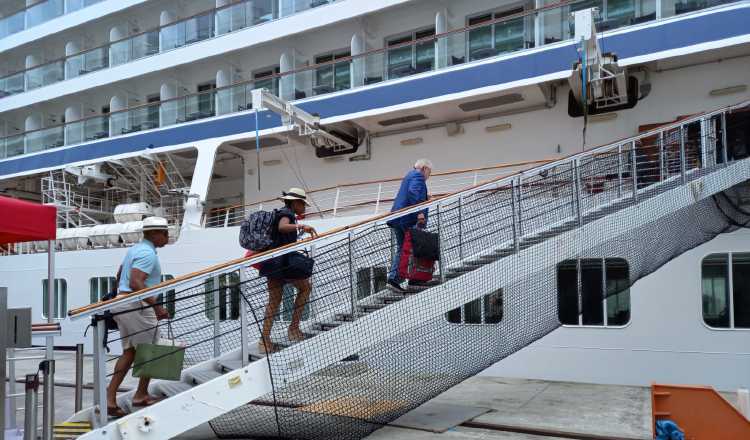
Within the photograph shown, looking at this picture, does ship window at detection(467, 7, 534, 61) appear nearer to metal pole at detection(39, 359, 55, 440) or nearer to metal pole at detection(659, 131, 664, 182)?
metal pole at detection(659, 131, 664, 182)

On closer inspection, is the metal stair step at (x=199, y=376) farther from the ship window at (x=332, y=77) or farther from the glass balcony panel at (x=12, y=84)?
the glass balcony panel at (x=12, y=84)

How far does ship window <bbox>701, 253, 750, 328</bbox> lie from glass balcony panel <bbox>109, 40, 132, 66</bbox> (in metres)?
14.3

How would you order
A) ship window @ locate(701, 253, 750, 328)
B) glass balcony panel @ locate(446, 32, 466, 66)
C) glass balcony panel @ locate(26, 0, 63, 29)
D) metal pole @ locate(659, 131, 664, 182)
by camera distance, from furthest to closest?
glass balcony panel @ locate(26, 0, 63, 29) < glass balcony panel @ locate(446, 32, 466, 66) < ship window @ locate(701, 253, 750, 328) < metal pole @ locate(659, 131, 664, 182)

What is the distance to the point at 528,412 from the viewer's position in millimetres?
7375

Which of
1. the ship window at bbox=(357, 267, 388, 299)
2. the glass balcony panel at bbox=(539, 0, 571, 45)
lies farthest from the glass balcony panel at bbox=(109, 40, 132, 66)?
the ship window at bbox=(357, 267, 388, 299)

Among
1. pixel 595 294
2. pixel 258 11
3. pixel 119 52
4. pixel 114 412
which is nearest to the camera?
pixel 114 412

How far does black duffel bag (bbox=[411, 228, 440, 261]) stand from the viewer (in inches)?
232

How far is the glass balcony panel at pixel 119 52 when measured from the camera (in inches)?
647

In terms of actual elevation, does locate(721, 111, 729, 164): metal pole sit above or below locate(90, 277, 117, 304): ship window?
above

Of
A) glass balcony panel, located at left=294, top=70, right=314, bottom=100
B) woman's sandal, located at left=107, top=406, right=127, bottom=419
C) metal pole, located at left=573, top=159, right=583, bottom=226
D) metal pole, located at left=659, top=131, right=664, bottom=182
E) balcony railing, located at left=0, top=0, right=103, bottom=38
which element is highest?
balcony railing, located at left=0, top=0, right=103, bottom=38

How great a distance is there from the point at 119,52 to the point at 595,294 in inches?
532

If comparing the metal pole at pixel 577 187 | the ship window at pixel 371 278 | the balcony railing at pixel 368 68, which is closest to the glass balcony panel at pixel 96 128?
the balcony railing at pixel 368 68

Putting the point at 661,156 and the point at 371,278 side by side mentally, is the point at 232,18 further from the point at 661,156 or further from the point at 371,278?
the point at 661,156

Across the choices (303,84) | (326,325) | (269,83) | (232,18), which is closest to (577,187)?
(326,325)
